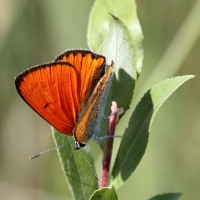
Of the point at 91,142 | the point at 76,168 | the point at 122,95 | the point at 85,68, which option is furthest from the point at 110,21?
the point at 91,142

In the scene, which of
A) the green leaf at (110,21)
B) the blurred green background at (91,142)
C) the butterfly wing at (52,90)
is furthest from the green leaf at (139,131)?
the blurred green background at (91,142)

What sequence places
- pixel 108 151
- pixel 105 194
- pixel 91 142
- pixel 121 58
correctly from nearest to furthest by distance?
pixel 105 194 < pixel 121 58 < pixel 108 151 < pixel 91 142

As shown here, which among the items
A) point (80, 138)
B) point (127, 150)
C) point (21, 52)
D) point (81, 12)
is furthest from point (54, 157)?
point (127, 150)

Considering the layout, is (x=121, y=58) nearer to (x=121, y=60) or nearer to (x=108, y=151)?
(x=121, y=60)

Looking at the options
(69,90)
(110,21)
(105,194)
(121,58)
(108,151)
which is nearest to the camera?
(105,194)

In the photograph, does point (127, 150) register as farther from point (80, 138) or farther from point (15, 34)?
point (15, 34)

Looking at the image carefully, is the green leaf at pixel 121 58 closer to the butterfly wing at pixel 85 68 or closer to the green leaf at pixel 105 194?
the butterfly wing at pixel 85 68

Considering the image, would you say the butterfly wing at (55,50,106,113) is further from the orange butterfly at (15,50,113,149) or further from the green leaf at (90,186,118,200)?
the green leaf at (90,186,118,200)
